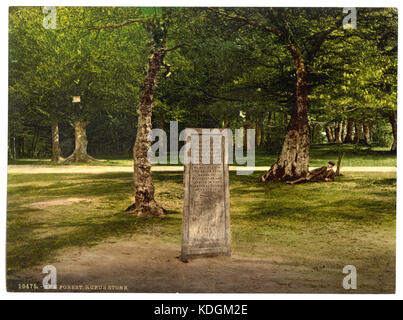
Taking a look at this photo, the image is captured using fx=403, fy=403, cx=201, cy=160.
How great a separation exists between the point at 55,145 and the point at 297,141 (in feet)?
15.9

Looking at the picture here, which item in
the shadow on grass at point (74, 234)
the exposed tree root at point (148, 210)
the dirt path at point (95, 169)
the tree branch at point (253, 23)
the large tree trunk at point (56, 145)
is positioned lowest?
the shadow on grass at point (74, 234)

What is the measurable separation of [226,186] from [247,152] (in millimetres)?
1141

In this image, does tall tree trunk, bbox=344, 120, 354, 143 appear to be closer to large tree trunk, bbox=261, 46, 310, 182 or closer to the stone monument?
large tree trunk, bbox=261, 46, 310, 182

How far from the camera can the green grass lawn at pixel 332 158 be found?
25.8 ft

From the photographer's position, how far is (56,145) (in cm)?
802

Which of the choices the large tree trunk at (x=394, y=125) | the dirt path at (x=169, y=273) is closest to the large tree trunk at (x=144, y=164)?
the dirt path at (x=169, y=273)

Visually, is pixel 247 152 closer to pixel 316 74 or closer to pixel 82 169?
pixel 316 74

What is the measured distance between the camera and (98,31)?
26.1 feet

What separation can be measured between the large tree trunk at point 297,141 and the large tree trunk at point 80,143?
11.7 feet

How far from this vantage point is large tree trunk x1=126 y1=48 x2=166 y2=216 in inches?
308

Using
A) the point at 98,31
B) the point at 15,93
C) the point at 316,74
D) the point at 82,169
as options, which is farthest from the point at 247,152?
the point at 15,93

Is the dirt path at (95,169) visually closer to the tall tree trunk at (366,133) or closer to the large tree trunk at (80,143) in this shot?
the large tree trunk at (80,143)

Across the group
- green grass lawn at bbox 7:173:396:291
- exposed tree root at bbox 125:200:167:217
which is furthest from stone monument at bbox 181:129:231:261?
exposed tree root at bbox 125:200:167:217

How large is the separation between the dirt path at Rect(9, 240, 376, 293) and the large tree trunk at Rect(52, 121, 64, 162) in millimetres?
1872
